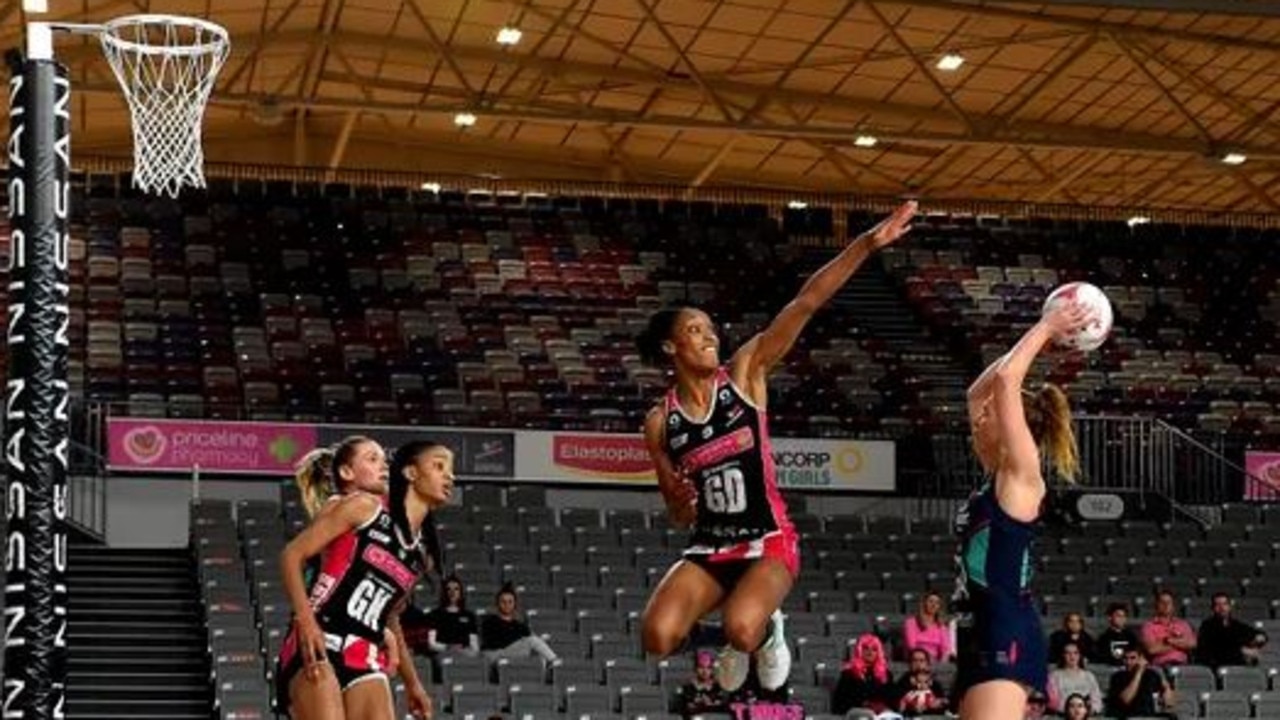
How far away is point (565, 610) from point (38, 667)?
12458 millimetres

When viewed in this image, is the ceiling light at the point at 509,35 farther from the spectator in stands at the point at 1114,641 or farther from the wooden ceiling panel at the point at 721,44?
the spectator in stands at the point at 1114,641

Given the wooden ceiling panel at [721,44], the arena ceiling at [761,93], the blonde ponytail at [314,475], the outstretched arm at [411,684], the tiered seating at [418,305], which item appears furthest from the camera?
the wooden ceiling panel at [721,44]

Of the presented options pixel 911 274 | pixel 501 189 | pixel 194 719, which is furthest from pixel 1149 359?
pixel 194 719

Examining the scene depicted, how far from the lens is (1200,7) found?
27.9 m

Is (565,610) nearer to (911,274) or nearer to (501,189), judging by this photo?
(911,274)

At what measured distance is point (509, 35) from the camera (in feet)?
118

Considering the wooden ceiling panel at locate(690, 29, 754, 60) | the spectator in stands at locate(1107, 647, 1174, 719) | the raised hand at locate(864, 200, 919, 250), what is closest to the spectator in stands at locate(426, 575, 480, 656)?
the spectator in stands at locate(1107, 647, 1174, 719)

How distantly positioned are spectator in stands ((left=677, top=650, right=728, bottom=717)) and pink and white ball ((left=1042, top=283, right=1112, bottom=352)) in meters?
10.9

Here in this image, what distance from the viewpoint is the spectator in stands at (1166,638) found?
22281 millimetres

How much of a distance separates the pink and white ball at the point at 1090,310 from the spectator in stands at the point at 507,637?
12.2 m

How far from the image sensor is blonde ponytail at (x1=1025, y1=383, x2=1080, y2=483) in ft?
30.7

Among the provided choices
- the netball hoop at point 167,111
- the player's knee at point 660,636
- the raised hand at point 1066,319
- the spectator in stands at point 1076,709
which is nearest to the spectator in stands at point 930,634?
the spectator in stands at point 1076,709

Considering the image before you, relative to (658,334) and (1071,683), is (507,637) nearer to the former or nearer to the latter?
(1071,683)

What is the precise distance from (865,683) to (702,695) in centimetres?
144
